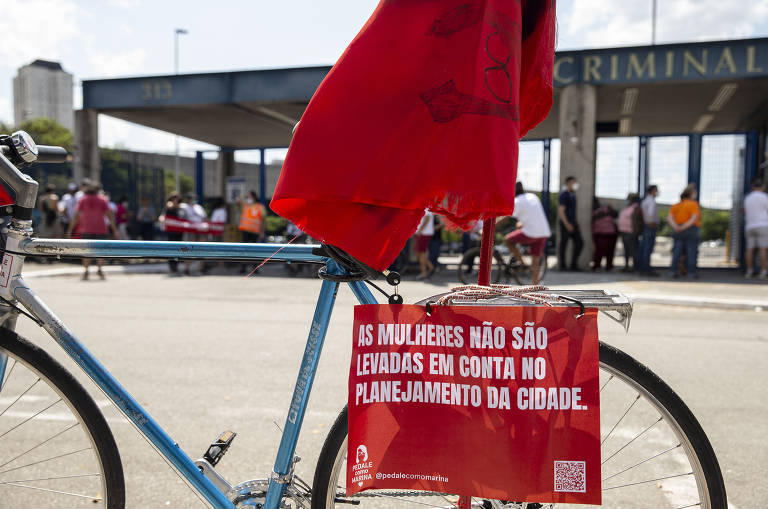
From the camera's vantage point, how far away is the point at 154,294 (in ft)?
30.2

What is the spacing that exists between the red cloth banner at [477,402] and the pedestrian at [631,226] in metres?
12.8

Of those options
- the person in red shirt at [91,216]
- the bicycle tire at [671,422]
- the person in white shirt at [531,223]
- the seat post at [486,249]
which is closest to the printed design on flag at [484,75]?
the seat post at [486,249]

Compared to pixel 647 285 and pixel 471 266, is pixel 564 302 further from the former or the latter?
pixel 647 285

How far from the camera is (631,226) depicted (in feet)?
43.7

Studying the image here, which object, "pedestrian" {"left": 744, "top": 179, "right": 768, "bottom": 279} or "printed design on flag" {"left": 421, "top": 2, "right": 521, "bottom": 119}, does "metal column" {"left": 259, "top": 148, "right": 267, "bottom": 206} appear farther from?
"printed design on flag" {"left": 421, "top": 2, "right": 521, "bottom": 119}

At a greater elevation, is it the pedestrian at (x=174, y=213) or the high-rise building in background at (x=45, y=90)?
the high-rise building in background at (x=45, y=90)

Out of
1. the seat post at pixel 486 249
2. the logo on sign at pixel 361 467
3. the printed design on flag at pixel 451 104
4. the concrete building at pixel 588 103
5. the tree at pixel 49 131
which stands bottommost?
the logo on sign at pixel 361 467

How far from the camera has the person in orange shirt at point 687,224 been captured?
11.4m

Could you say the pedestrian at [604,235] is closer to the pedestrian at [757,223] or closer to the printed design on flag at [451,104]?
the pedestrian at [757,223]

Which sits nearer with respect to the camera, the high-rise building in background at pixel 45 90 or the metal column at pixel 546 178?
the metal column at pixel 546 178

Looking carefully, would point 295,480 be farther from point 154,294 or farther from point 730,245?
point 730,245

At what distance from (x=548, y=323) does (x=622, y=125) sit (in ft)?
69.0

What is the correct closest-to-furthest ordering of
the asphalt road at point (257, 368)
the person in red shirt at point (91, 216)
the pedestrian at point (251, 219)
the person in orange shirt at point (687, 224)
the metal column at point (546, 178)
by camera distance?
the asphalt road at point (257, 368) → the person in red shirt at point (91, 216) → the person in orange shirt at point (687, 224) → the pedestrian at point (251, 219) → the metal column at point (546, 178)

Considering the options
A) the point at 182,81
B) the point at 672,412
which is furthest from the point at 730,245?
the point at 672,412
